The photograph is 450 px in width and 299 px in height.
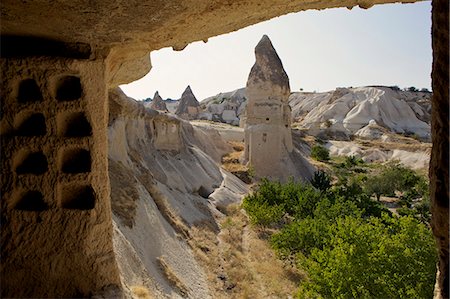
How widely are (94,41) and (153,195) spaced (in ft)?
24.7

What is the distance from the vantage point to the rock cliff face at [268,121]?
58.2 ft

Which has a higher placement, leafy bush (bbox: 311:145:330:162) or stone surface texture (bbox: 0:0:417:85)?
stone surface texture (bbox: 0:0:417:85)

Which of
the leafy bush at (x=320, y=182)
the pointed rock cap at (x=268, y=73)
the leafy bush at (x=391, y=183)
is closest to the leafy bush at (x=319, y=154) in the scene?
the leafy bush at (x=391, y=183)

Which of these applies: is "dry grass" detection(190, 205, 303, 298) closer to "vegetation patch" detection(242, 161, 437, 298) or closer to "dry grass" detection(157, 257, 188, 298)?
"vegetation patch" detection(242, 161, 437, 298)

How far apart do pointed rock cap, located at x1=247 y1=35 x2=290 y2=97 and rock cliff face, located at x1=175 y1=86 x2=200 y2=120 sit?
22398mm

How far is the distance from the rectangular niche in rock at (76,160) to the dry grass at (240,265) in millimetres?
5513

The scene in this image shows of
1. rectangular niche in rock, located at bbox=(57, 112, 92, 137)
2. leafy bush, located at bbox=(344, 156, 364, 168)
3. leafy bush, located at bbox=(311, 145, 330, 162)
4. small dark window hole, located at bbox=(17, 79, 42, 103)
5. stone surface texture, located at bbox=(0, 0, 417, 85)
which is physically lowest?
leafy bush, located at bbox=(344, 156, 364, 168)

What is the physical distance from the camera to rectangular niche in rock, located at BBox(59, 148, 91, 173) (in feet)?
10.4

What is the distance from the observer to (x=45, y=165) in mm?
3057

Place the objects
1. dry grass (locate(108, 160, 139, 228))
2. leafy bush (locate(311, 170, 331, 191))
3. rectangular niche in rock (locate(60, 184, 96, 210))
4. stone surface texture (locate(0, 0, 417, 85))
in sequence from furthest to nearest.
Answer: leafy bush (locate(311, 170, 331, 191)) < dry grass (locate(108, 160, 139, 228)) < rectangular niche in rock (locate(60, 184, 96, 210)) < stone surface texture (locate(0, 0, 417, 85))

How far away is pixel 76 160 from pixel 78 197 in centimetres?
32

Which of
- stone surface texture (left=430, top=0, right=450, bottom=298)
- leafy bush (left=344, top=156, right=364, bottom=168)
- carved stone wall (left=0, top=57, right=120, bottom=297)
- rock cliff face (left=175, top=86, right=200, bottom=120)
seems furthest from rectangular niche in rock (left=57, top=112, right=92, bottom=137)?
rock cliff face (left=175, top=86, right=200, bottom=120)

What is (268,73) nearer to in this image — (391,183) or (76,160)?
(391,183)

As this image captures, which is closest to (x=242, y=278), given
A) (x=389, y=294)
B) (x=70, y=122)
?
(x=389, y=294)
